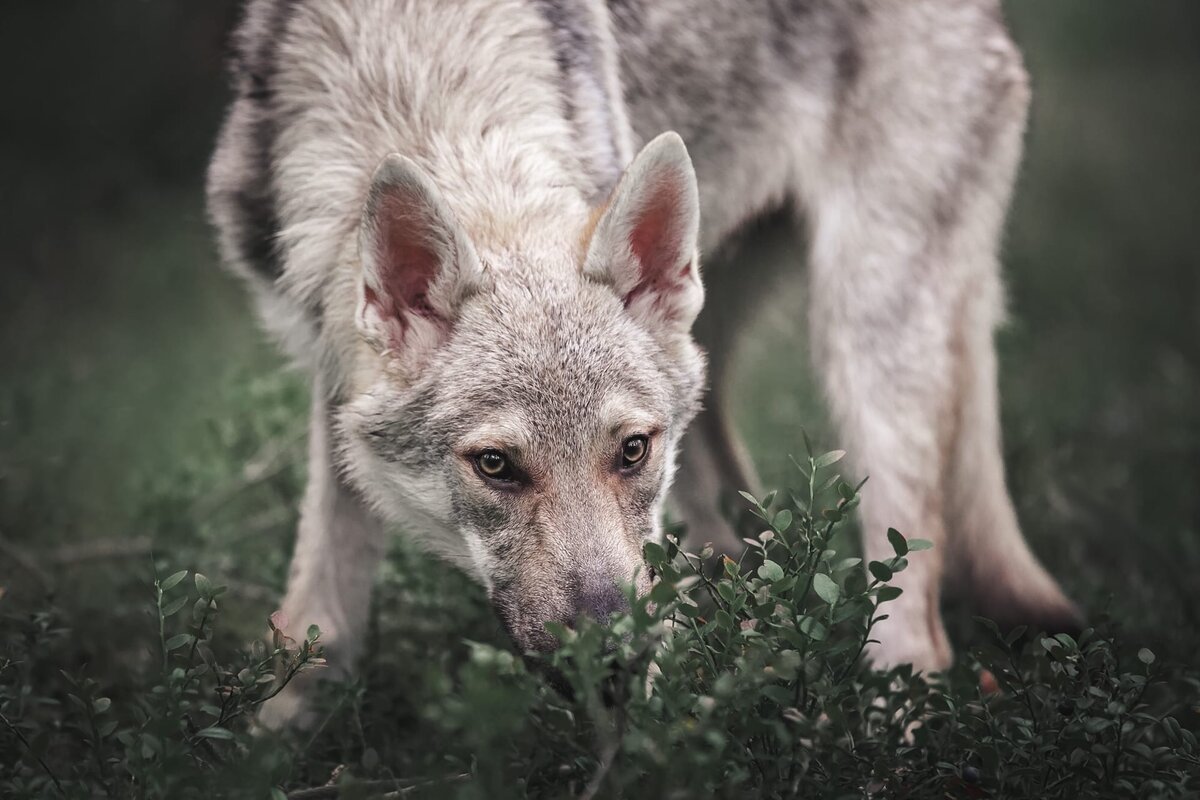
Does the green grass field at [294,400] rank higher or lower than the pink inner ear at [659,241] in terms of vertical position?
lower

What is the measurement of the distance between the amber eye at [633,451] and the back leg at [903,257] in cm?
143

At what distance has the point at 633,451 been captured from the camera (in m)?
2.80

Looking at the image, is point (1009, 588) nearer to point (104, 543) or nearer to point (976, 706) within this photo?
point (976, 706)

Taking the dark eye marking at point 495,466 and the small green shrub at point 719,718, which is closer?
the small green shrub at point 719,718

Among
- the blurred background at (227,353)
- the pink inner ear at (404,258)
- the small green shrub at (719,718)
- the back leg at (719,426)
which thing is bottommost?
the blurred background at (227,353)

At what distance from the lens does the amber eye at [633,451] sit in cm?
277

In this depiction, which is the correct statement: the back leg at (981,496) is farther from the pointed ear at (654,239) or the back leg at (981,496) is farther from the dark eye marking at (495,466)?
the dark eye marking at (495,466)

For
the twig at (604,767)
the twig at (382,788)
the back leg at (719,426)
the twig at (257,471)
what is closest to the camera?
the twig at (604,767)

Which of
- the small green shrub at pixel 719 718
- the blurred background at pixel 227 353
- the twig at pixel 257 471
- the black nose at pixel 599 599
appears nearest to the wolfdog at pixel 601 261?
the black nose at pixel 599 599

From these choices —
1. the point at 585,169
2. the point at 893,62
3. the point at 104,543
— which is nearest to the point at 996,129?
the point at 893,62

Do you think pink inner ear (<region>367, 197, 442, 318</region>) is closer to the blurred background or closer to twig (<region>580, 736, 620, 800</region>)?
the blurred background

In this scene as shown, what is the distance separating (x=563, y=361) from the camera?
2729mm

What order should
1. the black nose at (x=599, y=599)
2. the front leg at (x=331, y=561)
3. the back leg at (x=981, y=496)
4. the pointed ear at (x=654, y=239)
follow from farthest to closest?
the back leg at (x=981, y=496) < the front leg at (x=331, y=561) < the pointed ear at (x=654, y=239) < the black nose at (x=599, y=599)

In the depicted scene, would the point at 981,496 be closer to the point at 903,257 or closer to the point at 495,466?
the point at 903,257
